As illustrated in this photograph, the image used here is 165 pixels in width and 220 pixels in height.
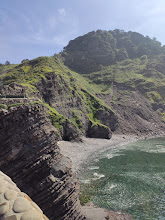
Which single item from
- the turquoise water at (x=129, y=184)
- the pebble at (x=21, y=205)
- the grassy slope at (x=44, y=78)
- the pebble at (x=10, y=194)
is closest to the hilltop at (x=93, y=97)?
the grassy slope at (x=44, y=78)

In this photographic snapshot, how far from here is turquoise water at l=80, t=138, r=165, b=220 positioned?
30.3 metres

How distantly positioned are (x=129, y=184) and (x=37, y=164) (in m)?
25.5

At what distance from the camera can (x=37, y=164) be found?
24.1 meters

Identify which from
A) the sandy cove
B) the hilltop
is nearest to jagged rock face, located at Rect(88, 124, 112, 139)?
the hilltop

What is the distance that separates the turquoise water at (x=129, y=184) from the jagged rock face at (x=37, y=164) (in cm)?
1007

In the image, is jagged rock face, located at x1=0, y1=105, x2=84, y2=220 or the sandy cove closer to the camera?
jagged rock face, located at x1=0, y1=105, x2=84, y2=220

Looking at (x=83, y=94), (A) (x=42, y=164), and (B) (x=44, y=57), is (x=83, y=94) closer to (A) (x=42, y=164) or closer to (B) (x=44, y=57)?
(B) (x=44, y=57)

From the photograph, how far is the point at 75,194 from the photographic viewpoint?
84.4 feet

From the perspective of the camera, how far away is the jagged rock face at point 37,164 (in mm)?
23016

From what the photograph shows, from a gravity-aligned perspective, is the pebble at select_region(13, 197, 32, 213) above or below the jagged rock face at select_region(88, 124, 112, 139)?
above

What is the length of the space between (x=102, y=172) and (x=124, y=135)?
2678 inches

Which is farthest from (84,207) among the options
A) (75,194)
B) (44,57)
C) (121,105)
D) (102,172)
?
(44,57)

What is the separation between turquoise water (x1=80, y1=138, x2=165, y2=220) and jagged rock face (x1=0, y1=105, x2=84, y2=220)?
33.1 ft

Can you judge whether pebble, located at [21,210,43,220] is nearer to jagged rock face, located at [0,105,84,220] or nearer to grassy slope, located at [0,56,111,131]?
jagged rock face, located at [0,105,84,220]
